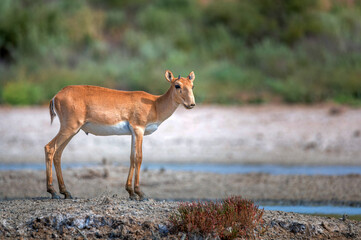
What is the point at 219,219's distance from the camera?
30.6 feet

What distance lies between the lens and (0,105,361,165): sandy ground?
18141 millimetres

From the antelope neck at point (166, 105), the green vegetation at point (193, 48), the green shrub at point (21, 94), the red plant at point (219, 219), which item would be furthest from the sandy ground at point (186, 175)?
the green vegetation at point (193, 48)

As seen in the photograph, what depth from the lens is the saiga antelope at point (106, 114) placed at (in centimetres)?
1073

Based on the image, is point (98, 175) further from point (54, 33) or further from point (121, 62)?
point (54, 33)

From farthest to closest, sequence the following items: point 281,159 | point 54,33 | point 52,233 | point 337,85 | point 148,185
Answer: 1. point 54,33
2. point 337,85
3. point 281,159
4. point 148,185
5. point 52,233

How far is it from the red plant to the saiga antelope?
1.76 metres

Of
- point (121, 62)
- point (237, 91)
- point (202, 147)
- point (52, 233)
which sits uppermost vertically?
point (121, 62)

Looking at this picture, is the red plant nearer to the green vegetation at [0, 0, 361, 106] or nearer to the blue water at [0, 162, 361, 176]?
the blue water at [0, 162, 361, 176]

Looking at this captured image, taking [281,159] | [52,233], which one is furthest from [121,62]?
[52,233]

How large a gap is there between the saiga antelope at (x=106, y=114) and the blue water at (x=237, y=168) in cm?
543

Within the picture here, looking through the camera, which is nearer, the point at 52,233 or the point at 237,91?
the point at 52,233

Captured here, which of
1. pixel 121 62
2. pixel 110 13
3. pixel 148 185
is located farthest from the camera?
pixel 110 13

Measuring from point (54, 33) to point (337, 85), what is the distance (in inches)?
508

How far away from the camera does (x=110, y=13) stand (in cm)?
3400
